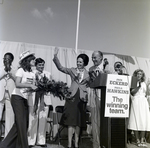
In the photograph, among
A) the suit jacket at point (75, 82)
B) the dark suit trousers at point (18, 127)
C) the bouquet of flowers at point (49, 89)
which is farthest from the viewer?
the suit jacket at point (75, 82)

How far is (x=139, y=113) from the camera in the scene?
3123mm

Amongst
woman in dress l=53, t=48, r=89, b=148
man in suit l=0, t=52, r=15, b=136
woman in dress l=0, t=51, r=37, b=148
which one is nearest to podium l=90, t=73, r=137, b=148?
woman in dress l=53, t=48, r=89, b=148

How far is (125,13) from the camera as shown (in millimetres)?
3324

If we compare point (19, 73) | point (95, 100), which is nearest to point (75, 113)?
point (95, 100)

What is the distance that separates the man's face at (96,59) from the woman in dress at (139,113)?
0.60 m

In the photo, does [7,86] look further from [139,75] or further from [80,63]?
[139,75]

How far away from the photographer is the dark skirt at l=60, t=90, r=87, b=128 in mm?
2793

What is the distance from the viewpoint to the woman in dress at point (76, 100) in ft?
9.17

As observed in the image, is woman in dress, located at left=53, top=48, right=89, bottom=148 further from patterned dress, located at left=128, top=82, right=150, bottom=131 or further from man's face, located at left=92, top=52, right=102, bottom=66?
patterned dress, located at left=128, top=82, right=150, bottom=131

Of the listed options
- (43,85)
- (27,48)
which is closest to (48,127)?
(43,85)

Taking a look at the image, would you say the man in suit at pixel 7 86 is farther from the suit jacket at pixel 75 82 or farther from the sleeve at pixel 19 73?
the suit jacket at pixel 75 82

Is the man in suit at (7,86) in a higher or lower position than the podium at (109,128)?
higher

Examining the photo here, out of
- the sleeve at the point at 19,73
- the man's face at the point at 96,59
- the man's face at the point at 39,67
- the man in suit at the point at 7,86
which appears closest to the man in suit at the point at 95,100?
the man's face at the point at 96,59

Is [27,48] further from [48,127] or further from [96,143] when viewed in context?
[96,143]
